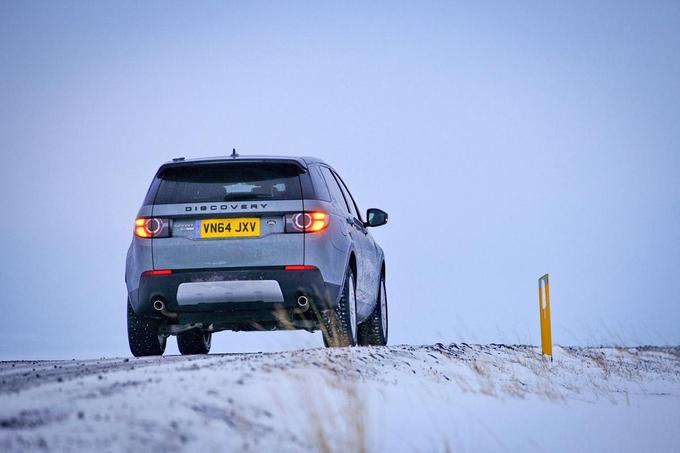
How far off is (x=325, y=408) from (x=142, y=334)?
4.37 meters

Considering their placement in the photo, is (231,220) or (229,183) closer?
(231,220)

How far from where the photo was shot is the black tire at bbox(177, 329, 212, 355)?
1183 centimetres

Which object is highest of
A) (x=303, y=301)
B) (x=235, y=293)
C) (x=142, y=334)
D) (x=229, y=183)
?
(x=229, y=183)

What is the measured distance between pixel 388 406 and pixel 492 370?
3.64m

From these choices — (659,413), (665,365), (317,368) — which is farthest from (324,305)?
(665,365)

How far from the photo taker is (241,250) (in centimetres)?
820

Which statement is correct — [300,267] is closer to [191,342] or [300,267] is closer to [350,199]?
[350,199]

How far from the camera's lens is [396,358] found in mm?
8148

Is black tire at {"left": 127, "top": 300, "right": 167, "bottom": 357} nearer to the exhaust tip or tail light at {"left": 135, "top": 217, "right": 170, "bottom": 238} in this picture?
tail light at {"left": 135, "top": 217, "right": 170, "bottom": 238}

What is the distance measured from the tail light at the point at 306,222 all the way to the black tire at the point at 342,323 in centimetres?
73

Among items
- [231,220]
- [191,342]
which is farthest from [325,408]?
[191,342]

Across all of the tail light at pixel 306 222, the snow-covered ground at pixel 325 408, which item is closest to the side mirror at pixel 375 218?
the snow-covered ground at pixel 325 408

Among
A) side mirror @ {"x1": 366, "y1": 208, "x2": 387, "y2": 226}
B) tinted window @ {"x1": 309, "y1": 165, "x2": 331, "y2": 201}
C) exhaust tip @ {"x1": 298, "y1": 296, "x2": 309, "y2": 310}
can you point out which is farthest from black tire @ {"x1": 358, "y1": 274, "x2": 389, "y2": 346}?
exhaust tip @ {"x1": 298, "y1": 296, "x2": 309, "y2": 310}

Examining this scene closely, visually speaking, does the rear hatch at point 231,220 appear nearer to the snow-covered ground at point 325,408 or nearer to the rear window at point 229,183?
the rear window at point 229,183
